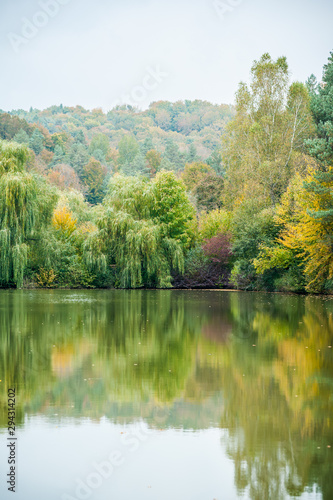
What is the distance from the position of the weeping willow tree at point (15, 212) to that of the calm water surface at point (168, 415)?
1930 centimetres

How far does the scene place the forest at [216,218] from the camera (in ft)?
107

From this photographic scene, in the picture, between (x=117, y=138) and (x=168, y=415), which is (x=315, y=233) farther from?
(x=117, y=138)

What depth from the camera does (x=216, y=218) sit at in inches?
1703

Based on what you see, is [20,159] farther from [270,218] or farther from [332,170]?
[332,170]

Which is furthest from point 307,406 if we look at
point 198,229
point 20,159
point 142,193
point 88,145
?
point 88,145

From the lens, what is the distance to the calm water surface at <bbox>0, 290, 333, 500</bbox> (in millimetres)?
5559

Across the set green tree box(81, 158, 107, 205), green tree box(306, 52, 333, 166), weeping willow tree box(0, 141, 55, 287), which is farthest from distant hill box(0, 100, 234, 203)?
green tree box(306, 52, 333, 166)

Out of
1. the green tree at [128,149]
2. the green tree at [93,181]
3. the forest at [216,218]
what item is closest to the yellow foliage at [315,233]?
the forest at [216,218]

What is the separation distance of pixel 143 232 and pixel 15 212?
27.7ft

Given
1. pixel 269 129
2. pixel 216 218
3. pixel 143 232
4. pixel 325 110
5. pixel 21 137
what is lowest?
pixel 143 232

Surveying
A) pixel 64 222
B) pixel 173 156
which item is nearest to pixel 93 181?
pixel 173 156

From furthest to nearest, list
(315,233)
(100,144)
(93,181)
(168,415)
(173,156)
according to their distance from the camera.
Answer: (100,144), (173,156), (93,181), (315,233), (168,415)

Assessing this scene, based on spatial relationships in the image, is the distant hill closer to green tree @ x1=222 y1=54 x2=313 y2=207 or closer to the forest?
green tree @ x1=222 y1=54 x2=313 y2=207

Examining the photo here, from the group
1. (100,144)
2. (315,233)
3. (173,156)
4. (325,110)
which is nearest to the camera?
(315,233)
